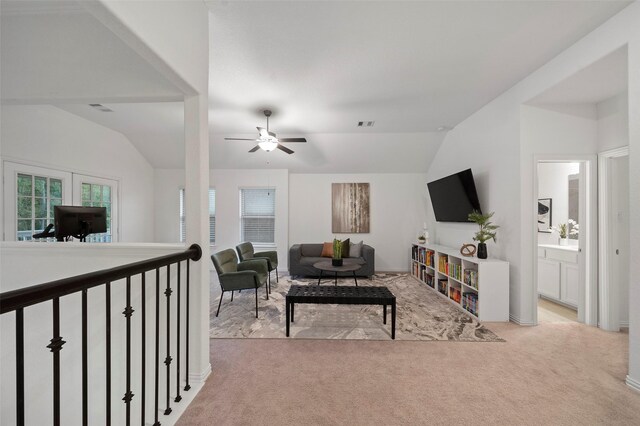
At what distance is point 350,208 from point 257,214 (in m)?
2.32

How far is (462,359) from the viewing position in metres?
2.43

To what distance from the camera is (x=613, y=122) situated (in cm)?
298

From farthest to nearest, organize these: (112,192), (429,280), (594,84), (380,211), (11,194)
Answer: (380,211)
(112,192)
(429,280)
(11,194)
(594,84)

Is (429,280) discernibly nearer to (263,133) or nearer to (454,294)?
(454,294)

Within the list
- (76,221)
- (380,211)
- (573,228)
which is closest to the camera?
(76,221)

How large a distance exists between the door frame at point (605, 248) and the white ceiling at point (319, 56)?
1.48 meters

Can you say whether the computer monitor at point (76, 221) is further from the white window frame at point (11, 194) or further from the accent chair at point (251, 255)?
the accent chair at point (251, 255)

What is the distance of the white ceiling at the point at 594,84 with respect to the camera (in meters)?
2.36

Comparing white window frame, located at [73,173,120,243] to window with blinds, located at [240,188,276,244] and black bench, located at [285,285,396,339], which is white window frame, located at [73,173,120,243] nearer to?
window with blinds, located at [240,188,276,244]

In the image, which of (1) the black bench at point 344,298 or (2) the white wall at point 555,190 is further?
(2) the white wall at point 555,190

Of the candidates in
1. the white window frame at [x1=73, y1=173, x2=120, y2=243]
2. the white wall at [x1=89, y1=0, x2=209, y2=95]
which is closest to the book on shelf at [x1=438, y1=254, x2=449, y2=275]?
the white wall at [x1=89, y1=0, x2=209, y2=95]

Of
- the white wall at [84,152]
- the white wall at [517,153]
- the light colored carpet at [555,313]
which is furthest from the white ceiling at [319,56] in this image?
the light colored carpet at [555,313]

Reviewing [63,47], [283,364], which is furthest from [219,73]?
[283,364]

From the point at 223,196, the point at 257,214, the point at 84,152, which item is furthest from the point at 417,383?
the point at 84,152
